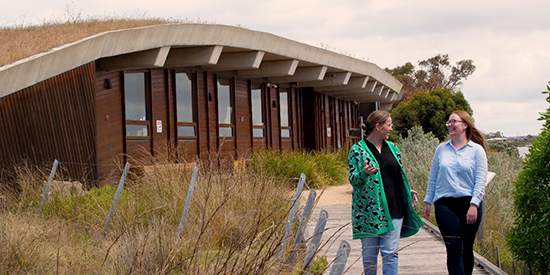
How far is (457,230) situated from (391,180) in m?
0.74

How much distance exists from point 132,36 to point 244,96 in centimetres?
637

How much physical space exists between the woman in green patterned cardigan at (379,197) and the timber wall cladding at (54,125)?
7034 mm

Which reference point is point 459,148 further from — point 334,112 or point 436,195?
point 334,112

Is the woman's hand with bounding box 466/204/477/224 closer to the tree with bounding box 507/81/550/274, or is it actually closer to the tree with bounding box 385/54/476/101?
the tree with bounding box 507/81/550/274

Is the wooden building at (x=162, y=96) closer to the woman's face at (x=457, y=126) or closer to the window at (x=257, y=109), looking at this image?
the window at (x=257, y=109)

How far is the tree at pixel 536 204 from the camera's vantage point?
638 centimetres

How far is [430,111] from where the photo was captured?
3456 centimetres

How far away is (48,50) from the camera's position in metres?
11.1

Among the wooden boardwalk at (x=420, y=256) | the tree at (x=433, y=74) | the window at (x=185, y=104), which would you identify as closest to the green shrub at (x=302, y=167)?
the window at (x=185, y=104)

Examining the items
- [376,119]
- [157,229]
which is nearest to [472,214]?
[376,119]

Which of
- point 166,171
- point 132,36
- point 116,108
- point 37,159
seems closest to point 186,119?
point 116,108

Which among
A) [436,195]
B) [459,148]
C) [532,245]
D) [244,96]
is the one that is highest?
[244,96]

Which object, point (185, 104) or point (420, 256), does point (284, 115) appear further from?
point (420, 256)

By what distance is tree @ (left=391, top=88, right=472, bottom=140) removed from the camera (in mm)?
34000
